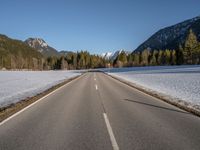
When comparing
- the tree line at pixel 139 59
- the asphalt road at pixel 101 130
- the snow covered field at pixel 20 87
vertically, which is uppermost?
the tree line at pixel 139 59

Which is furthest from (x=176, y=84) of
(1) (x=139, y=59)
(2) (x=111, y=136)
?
(1) (x=139, y=59)

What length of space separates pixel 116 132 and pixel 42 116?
381 cm

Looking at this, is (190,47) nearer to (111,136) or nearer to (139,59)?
(139,59)

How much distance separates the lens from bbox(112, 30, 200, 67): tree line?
98688 millimetres

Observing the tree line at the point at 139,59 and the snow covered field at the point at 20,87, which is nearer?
the snow covered field at the point at 20,87

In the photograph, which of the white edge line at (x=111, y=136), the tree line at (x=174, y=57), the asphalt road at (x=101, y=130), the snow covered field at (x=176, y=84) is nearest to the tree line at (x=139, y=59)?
the tree line at (x=174, y=57)

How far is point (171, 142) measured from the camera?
21.8ft

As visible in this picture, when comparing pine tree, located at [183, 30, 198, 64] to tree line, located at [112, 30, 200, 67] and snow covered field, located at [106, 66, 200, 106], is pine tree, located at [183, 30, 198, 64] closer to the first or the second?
tree line, located at [112, 30, 200, 67]

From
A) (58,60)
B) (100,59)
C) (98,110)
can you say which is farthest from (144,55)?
(98,110)

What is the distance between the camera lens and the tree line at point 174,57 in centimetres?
9869

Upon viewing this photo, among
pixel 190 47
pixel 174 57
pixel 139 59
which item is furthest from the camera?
pixel 139 59

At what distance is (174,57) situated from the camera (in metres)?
111

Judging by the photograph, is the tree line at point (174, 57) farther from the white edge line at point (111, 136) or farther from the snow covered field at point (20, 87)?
the white edge line at point (111, 136)

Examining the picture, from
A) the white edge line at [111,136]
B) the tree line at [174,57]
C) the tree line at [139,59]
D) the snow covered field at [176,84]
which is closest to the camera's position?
the white edge line at [111,136]
